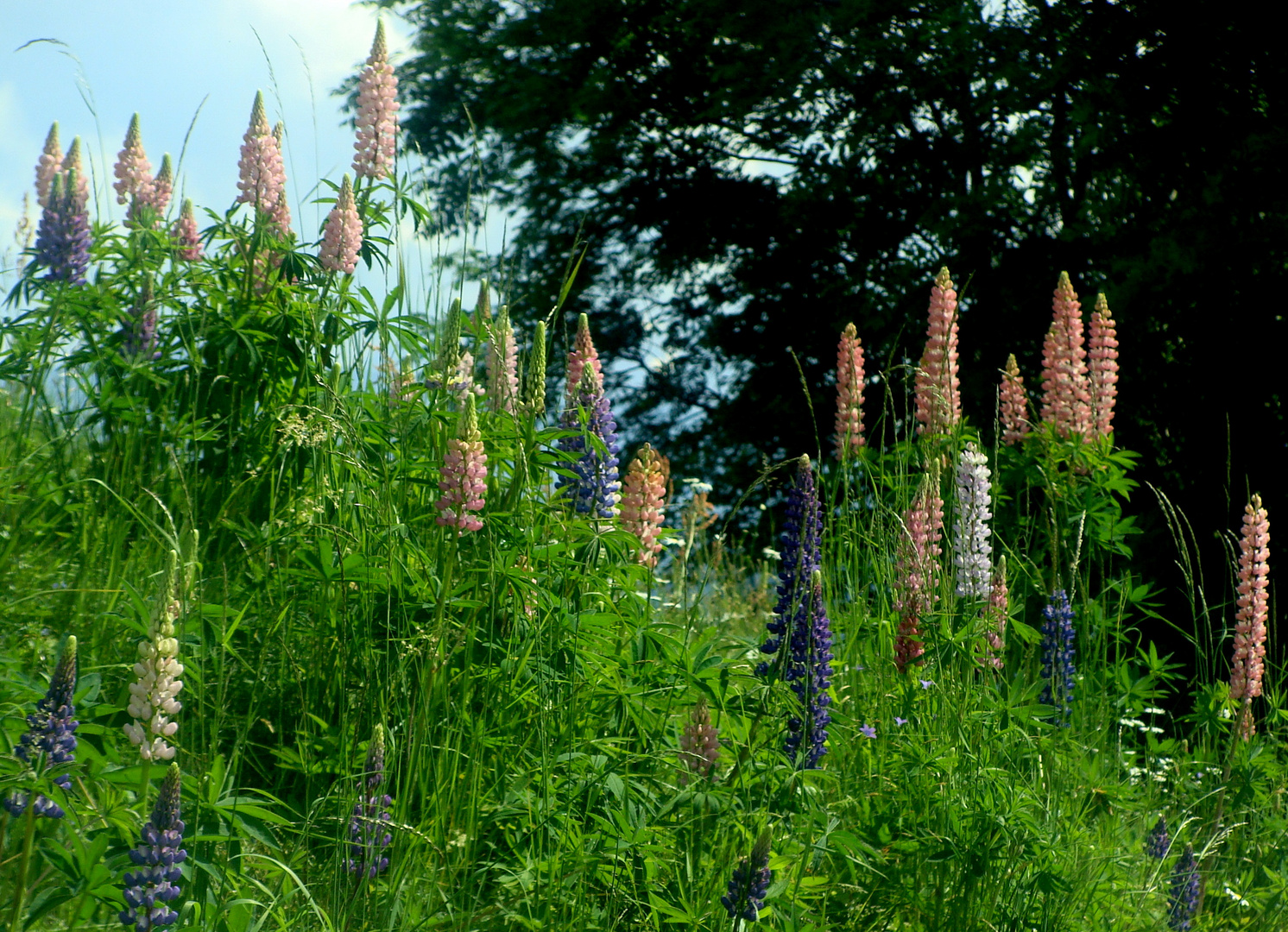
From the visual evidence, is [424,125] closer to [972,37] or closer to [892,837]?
[972,37]

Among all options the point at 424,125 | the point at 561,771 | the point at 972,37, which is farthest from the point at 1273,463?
the point at 424,125

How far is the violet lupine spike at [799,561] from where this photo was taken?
2.36 meters

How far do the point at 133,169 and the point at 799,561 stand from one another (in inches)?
137

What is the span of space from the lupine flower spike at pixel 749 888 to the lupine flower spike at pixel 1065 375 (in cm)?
325

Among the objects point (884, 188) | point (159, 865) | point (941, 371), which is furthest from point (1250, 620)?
point (884, 188)

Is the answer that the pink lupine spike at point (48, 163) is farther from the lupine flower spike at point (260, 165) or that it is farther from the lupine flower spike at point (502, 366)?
the lupine flower spike at point (502, 366)

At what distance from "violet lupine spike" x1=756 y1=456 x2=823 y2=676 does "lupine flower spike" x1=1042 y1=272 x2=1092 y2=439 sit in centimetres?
264

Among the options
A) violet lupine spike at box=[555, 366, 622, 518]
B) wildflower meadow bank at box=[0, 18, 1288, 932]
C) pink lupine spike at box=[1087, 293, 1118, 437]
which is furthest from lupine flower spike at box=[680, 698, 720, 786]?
pink lupine spike at box=[1087, 293, 1118, 437]

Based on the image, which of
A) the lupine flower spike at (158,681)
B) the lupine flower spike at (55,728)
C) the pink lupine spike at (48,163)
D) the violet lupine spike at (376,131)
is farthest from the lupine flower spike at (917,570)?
the pink lupine spike at (48,163)

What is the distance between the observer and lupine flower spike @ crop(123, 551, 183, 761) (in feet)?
5.10

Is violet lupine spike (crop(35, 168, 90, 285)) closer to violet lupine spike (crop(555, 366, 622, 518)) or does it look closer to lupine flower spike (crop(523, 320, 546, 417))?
violet lupine spike (crop(555, 366, 622, 518))

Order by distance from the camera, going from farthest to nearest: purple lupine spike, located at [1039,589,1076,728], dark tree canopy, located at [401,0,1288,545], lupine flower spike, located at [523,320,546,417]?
dark tree canopy, located at [401,0,1288,545] < purple lupine spike, located at [1039,589,1076,728] < lupine flower spike, located at [523,320,546,417]

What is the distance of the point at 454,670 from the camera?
8.16 feet

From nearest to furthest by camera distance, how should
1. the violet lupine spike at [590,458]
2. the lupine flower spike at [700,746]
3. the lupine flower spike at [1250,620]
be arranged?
the lupine flower spike at [700,746] → the violet lupine spike at [590,458] → the lupine flower spike at [1250,620]
